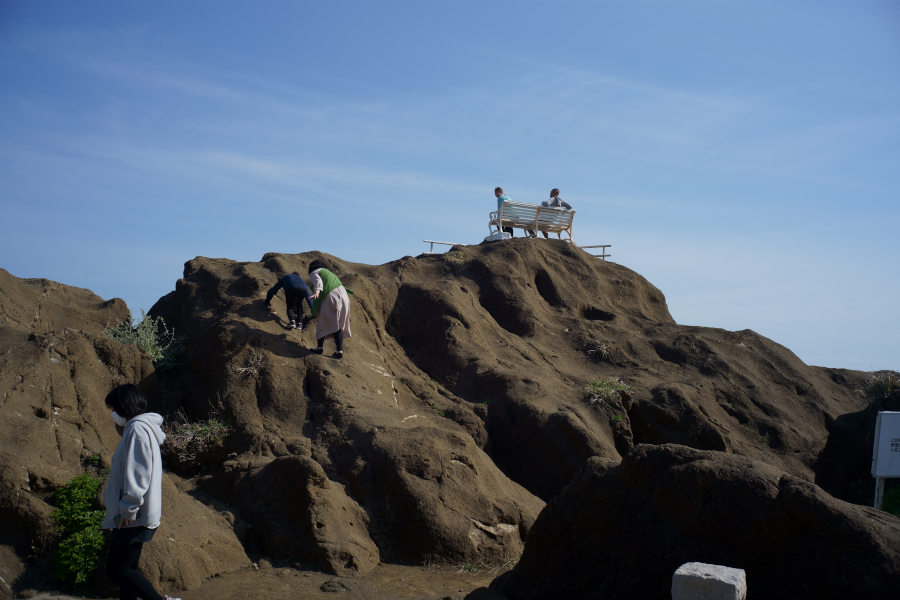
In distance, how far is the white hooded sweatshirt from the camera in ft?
13.3

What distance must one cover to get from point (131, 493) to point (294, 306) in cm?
529

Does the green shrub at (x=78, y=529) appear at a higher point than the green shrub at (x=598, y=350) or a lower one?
lower

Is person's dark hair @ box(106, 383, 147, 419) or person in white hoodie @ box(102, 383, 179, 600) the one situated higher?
person's dark hair @ box(106, 383, 147, 419)

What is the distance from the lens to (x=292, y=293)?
909 centimetres

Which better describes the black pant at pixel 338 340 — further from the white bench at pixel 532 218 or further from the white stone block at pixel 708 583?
the white bench at pixel 532 218

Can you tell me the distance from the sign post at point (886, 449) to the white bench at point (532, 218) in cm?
905

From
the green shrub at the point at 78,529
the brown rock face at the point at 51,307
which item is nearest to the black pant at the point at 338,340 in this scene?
the brown rock face at the point at 51,307

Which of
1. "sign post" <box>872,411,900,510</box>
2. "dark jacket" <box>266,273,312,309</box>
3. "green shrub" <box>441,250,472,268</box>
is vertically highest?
"green shrub" <box>441,250,472,268</box>

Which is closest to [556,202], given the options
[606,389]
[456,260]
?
[456,260]

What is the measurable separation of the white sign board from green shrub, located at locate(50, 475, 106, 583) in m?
7.58

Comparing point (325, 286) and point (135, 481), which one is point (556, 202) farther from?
point (135, 481)

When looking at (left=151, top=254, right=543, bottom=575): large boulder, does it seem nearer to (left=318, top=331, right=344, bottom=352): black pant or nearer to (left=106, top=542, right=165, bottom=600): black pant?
(left=318, top=331, right=344, bottom=352): black pant

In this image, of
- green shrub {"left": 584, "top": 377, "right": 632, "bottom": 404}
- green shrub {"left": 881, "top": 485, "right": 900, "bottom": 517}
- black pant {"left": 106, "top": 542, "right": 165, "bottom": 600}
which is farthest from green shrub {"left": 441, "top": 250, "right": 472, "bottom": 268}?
black pant {"left": 106, "top": 542, "right": 165, "bottom": 600}

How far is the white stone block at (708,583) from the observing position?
3797 millimetres
